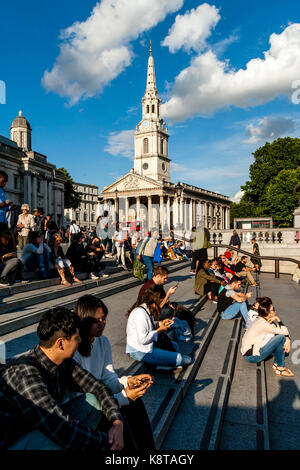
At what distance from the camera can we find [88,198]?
101438 millimetres

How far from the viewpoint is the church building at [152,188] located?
2744 inches

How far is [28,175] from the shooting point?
42.9 metres

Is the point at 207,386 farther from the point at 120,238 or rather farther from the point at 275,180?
the point at 275,180

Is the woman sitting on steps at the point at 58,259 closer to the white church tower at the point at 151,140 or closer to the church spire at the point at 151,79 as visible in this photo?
the white church tower at the point at 151,140

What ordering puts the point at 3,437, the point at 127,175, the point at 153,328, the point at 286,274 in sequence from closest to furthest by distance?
the point at 3,437, the point at 153,328, the point at 286,274, the point at 127,175

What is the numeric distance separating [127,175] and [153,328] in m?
69.3

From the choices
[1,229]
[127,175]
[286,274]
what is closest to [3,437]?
[1,229]

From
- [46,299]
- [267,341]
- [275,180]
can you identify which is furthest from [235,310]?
[275,180]

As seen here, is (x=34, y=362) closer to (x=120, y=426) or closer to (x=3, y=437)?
(x=3, y=437)

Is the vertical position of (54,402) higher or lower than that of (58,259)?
lower

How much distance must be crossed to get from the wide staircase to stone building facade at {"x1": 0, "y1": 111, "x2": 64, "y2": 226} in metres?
35.8

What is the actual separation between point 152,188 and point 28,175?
30.5 m

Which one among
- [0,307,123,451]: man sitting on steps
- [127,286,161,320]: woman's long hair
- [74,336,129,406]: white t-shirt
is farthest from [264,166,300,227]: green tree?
[0,307,123,451]: man sitting on steps

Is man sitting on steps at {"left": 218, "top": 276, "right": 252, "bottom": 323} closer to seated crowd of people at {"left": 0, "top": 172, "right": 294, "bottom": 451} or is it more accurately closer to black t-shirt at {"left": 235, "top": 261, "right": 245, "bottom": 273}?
seated crowd of people at {"left": 0, "top": 172, "right": 294, "bottom": 451}
